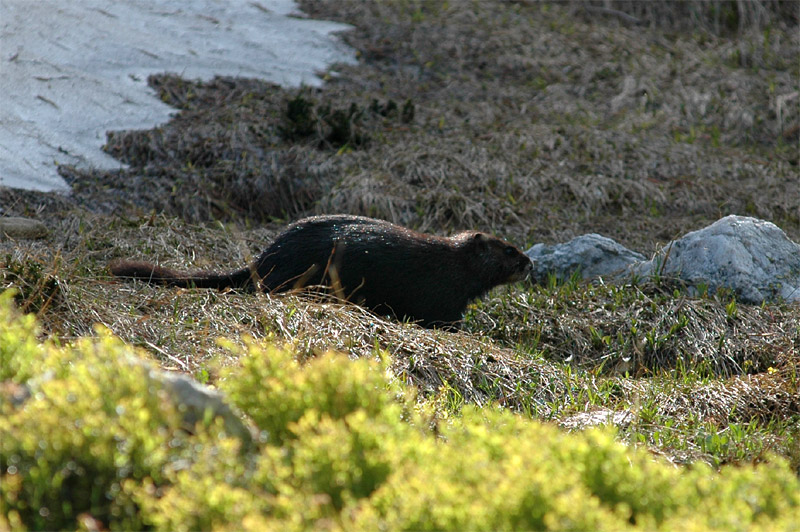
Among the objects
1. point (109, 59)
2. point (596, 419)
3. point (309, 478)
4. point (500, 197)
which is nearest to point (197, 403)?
point (309, 478)

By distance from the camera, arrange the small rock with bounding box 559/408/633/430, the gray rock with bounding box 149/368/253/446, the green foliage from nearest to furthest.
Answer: the green foliage
the gray rock with bounding box 149/368/253/446
the small rock with bounding box 559/408/633/430

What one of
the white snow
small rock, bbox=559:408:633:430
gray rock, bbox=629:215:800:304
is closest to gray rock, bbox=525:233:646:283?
gray rock, bbox=629:215:800:304

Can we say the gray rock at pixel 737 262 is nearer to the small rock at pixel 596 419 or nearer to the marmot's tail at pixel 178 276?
the small rock at pixel 596 419

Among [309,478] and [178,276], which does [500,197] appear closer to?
[178,276]

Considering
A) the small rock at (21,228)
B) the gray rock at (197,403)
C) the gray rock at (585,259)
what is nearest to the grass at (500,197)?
the small rock at (21,228)

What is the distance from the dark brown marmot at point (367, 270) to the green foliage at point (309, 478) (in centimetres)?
268

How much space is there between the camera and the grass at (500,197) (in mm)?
4609

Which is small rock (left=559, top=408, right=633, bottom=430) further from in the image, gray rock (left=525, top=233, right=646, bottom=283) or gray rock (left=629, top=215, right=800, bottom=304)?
gray rock (left=525, top=233, right=646, bottom=283)

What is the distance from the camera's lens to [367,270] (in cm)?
566

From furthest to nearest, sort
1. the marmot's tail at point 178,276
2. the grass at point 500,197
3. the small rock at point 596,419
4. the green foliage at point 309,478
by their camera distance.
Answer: the marmot's tail at point 178,276, the grass at point 500,197, the small rock at point 596,419, the green foliage at point 309,478

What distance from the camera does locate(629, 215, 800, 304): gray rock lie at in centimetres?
632

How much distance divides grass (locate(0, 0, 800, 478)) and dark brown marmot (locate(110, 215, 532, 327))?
0.83ft

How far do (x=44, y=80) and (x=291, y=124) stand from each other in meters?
2.82

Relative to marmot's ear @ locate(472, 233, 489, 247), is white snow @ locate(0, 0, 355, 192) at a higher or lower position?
lower
